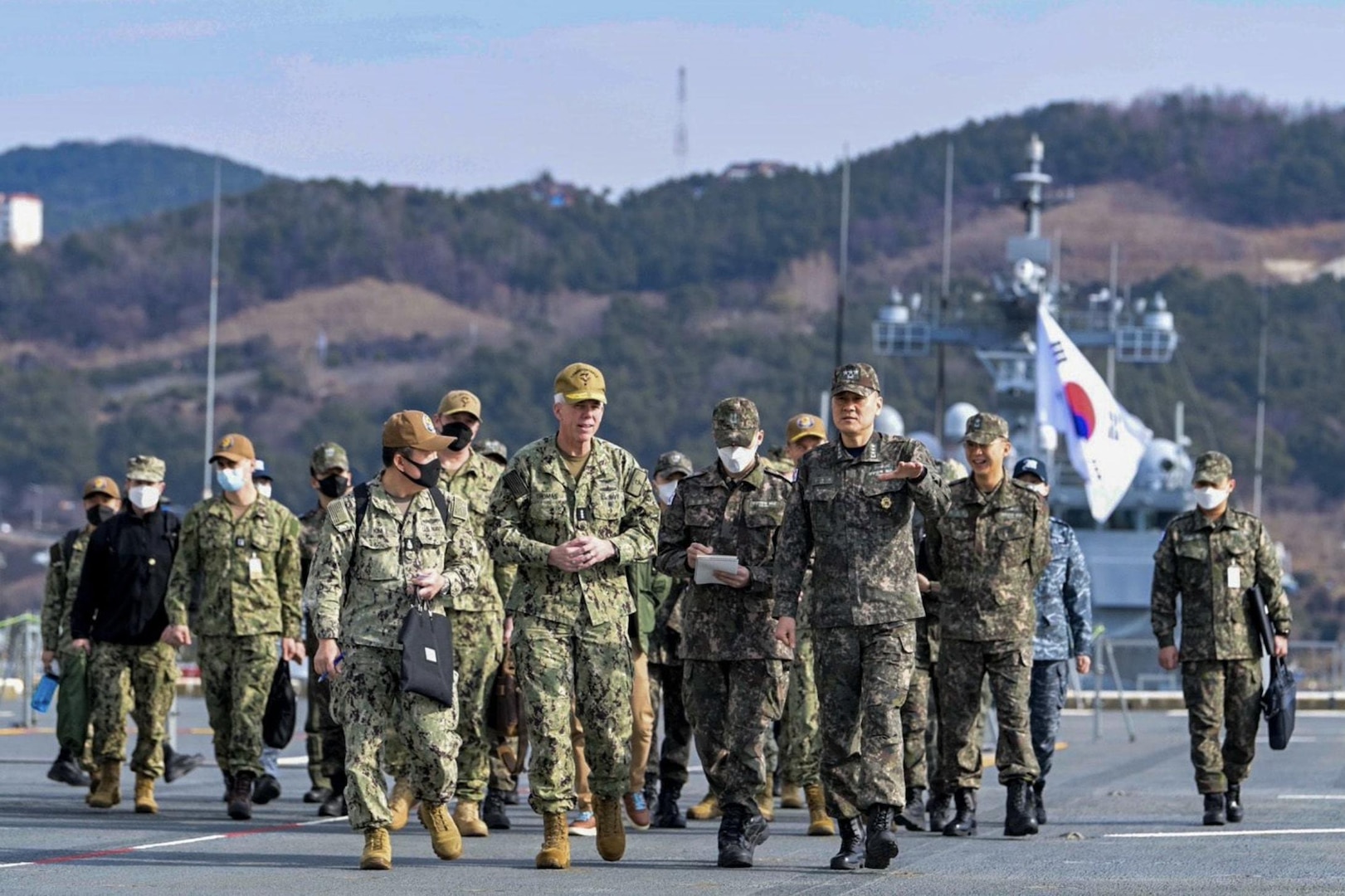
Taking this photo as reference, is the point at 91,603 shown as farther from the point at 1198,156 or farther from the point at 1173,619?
the point at 1198,156

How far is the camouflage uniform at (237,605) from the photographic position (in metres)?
13.3

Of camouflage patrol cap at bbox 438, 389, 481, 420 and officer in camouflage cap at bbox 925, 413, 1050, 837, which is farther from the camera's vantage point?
camouflage patrol cap at bbox 438, 389, 481, 420

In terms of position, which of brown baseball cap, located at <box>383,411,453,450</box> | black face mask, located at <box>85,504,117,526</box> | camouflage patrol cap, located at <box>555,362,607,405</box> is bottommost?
black face mask, located at <box>85,504,117,526</box>

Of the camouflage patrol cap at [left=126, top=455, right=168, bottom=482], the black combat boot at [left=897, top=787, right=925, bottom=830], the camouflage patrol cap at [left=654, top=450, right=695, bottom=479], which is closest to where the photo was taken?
the black combat boot at [left=897, top=787, right=925, bottom=830]

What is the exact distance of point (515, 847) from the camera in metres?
11.7

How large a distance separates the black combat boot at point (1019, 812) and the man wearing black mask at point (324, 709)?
12.0 ft

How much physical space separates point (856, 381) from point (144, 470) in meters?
4.87

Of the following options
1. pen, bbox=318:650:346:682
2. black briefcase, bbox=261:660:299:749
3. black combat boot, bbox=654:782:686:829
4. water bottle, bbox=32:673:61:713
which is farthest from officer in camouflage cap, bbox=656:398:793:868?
water bottle, bbox=32:673:61:713

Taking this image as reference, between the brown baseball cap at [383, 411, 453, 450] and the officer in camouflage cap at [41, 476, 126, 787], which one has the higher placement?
the brown baseball cap at [383, 411, 453, 450]

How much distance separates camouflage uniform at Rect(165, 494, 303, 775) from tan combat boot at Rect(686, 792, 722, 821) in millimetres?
2363

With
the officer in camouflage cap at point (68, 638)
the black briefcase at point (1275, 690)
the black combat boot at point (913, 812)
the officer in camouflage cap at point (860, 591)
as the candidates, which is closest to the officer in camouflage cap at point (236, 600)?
the officer in camouflage cap at point (68, 638)

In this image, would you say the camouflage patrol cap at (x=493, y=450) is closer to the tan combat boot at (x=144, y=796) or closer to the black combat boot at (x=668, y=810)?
the black combat boot at (x=668, y=810)

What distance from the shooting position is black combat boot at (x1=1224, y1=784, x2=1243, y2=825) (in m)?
13.2

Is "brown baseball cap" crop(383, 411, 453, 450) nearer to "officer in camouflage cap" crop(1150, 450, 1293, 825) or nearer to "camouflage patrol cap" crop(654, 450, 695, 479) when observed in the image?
"camouflage patrol cap" crop(654, 450, 695, 479)
